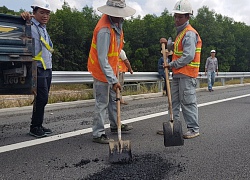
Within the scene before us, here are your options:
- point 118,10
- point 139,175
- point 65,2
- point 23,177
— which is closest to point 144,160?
point 139,175

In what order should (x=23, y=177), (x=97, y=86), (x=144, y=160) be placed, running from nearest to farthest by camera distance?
(x=23, y=177), (x=144, y=160), (x=97, y=86)

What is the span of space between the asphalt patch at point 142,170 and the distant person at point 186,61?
4.12ft

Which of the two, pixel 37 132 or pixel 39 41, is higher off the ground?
pixel 39 41

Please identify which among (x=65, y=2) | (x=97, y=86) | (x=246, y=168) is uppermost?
(x=65, y=2)

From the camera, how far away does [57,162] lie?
3.44 meters

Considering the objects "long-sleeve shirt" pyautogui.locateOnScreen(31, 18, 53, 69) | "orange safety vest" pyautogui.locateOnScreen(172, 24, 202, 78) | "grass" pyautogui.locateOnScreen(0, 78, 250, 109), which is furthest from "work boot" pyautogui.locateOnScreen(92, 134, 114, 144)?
"grass" pyautogui.locateOnScreen(0, 78, 250, 109)

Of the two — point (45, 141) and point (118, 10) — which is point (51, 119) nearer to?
point (45, 141)

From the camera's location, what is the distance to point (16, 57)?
12.3 feet

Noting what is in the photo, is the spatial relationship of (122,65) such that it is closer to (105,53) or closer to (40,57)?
(40,57)

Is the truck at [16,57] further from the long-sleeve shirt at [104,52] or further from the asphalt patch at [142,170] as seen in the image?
→ the asphalt patch at [142,170]

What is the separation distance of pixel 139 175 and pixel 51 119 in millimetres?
3314

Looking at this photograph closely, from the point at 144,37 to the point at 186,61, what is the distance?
168ft

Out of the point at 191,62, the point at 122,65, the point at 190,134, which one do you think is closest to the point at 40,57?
the point at 191,62

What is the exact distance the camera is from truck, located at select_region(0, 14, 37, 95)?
3711 mm
